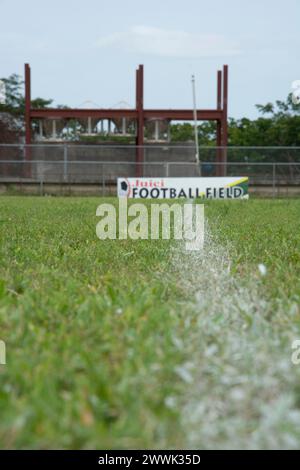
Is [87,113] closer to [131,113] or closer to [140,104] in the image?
[131,113]

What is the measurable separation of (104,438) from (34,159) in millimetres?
29662

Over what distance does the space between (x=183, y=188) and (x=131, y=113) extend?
10.3 metres

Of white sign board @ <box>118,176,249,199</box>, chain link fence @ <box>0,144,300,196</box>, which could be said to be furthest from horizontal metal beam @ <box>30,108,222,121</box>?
white sign board @ <box>118,176,249,199</box>

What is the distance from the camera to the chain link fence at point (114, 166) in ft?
94.1

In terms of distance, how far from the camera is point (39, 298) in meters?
2.79

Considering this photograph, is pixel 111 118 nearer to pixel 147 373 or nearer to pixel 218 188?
pixel 218 188

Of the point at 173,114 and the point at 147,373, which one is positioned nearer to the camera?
the point at 147,373

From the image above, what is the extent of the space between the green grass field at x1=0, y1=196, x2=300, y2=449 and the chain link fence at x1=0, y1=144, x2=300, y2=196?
25342mm

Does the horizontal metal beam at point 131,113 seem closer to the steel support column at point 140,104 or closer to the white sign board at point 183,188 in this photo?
the steel support column at point 140,104

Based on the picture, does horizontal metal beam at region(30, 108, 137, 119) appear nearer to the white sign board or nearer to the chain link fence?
the chain link fence

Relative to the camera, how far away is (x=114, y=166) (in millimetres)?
29781

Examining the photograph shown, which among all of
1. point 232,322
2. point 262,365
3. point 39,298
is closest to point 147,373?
point 262,365

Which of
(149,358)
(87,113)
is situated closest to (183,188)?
(87,113)

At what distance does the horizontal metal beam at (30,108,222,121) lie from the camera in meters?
33.5
